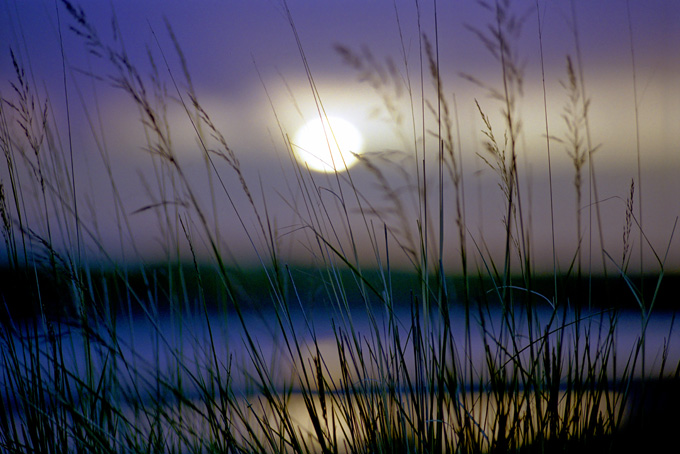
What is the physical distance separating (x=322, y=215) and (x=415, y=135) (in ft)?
0.80

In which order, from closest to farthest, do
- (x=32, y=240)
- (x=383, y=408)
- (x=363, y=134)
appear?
(x=383, y=408), (x=32, y=240), (x=363, y=134)

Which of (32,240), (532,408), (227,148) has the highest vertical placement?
(227,148)

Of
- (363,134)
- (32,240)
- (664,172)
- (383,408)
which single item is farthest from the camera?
(664,172)

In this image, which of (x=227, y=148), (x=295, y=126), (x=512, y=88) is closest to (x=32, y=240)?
(x=227, y=148)

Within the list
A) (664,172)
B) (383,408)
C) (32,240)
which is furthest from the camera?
(664,172)

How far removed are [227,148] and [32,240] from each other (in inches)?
16.6

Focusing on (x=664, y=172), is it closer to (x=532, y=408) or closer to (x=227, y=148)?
(x=532, y=408)

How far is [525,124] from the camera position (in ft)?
3.66

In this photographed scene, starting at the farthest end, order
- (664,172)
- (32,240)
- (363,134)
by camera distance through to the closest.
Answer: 1. (664,172)
2. (363,134)
3. (32,240)

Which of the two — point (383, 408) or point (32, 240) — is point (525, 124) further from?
point (32, 240)

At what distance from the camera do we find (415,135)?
1.11m

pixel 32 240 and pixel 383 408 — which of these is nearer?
pixel 383 408

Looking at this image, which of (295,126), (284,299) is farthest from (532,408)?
(295,126)

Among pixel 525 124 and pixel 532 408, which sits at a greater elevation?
pixel 525 124
